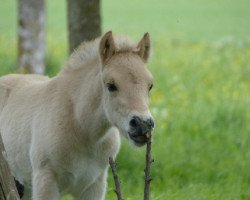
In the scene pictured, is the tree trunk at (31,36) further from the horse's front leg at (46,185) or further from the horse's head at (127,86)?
the horse's head at (127,86)

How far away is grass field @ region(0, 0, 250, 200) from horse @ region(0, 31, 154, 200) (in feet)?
4.11

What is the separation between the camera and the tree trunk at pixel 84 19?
7.71 m

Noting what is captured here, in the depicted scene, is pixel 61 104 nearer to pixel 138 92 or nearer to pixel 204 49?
pixel 138 92

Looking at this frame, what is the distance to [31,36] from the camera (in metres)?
10.8

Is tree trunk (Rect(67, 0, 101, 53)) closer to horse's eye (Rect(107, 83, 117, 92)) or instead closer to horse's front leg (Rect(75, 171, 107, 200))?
horse's front leg (Rect(75, 171, 107, 200))

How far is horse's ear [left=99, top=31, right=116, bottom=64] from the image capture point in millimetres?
5254

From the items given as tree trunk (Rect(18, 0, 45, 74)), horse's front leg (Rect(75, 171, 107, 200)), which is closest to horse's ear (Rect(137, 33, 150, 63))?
horse's front leg (Rect(75, 171, 107, 200))

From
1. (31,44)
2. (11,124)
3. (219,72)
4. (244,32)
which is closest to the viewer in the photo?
(11,124)

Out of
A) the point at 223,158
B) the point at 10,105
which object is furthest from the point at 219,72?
the point at 10,105

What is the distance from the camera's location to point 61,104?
562 centimetres

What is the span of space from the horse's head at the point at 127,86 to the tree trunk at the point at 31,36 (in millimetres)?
5322

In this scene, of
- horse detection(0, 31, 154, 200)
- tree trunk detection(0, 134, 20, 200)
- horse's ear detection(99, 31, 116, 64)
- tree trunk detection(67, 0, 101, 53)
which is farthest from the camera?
tree trunk detection(67, 0, 101, 53)

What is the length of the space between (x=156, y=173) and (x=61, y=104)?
2595mm

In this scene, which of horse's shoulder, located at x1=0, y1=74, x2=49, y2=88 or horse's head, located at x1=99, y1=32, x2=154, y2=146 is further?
horse's shoulder, located at x1=0, y1=74, x2=49, y2=88
